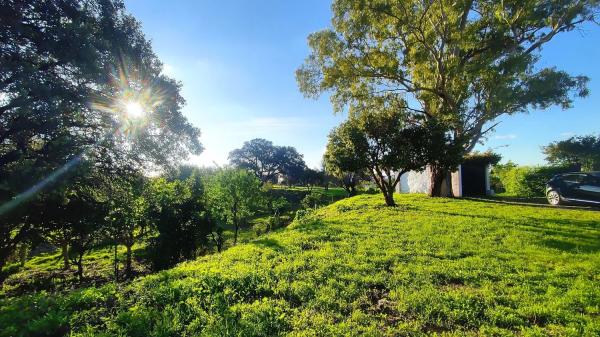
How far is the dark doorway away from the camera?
25.6 metres

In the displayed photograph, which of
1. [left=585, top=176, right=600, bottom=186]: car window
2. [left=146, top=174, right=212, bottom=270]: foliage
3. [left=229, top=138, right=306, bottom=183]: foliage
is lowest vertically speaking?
[left=146, top=174, right=212, bottom=270]: foliage

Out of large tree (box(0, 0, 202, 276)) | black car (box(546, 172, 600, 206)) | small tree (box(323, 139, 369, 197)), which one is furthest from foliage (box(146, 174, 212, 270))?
black car (box(546, 172, 600, 206))

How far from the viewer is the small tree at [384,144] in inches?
695

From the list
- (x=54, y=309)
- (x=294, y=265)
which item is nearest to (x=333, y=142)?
(x=294, y=265)

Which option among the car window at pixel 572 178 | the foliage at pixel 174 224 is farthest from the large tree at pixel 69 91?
the car window at pixel 572 178

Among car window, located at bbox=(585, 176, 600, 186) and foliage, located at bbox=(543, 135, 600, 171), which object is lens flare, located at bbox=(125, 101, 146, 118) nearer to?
car window, located at bbox=(585, 176, 600, 186)

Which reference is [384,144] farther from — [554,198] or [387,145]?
[554,198]

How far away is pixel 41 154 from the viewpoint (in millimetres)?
9031

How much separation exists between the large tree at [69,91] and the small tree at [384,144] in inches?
400

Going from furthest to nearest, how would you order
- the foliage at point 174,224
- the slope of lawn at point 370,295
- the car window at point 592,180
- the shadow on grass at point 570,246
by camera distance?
1. the foliage at point 174,224
2. the car window at point 592,180
3. the shadow on grass at point 570,246
4. the slope of lawn at point 370,295

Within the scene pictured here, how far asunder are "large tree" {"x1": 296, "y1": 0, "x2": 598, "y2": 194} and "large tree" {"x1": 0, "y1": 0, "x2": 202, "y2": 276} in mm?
14668

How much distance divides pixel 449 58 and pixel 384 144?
9.06 metres

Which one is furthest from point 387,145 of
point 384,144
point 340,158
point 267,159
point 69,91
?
point 267,159

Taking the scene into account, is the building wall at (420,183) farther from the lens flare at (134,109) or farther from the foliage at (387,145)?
the lens flare at (134,109)
